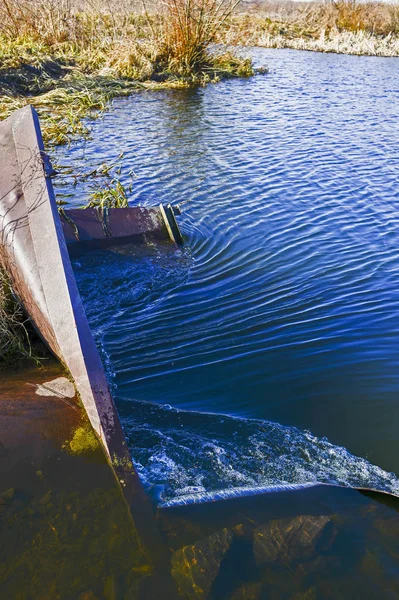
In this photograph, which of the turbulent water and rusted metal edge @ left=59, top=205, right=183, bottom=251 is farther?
rusted metal edge @ left=59, top=205, right=183, bottom=251

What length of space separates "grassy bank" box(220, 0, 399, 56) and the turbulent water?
1724 centimetres

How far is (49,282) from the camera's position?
3.61 metres

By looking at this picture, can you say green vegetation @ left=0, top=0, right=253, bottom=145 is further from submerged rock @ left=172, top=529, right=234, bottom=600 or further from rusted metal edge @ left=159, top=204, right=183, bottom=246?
submerged rock @ left=172, top=529, right=234, bottom=600

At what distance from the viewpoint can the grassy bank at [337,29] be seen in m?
25.9

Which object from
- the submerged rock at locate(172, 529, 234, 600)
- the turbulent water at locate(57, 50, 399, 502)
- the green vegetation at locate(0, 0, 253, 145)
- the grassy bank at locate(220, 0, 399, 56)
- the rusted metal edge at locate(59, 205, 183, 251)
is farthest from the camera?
the grassy bank at locate(220, 0, 399, 56)

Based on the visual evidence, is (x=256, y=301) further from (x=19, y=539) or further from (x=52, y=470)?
(x=19, y=539)

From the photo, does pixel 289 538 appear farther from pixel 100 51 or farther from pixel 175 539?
pixel 100 51

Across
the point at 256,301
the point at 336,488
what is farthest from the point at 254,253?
the point at 336,488

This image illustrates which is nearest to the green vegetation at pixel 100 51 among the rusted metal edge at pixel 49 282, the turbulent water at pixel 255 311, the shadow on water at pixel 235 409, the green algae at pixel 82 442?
the turbulent water at pixel 255 311

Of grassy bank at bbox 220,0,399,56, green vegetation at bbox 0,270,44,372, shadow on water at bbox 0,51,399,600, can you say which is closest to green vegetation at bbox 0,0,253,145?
shadow on water at bbox 0,51,399,600

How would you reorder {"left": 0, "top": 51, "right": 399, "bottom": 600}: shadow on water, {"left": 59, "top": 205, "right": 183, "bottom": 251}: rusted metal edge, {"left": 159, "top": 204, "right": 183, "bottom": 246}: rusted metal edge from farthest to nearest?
{"left": 159, "top": 204, "right": 183, "bottom": 246}: rusted metal edge
{"left": 59, "top": 205, "right": 183, "bottom": 251}: rusted metal edge
{"left": 0, "top": 51, "right": 399, "bottom": 600}: shadow on water

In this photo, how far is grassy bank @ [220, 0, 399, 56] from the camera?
2592 cm

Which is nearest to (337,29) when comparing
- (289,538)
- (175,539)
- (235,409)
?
(235,409)

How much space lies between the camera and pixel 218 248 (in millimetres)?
6746
